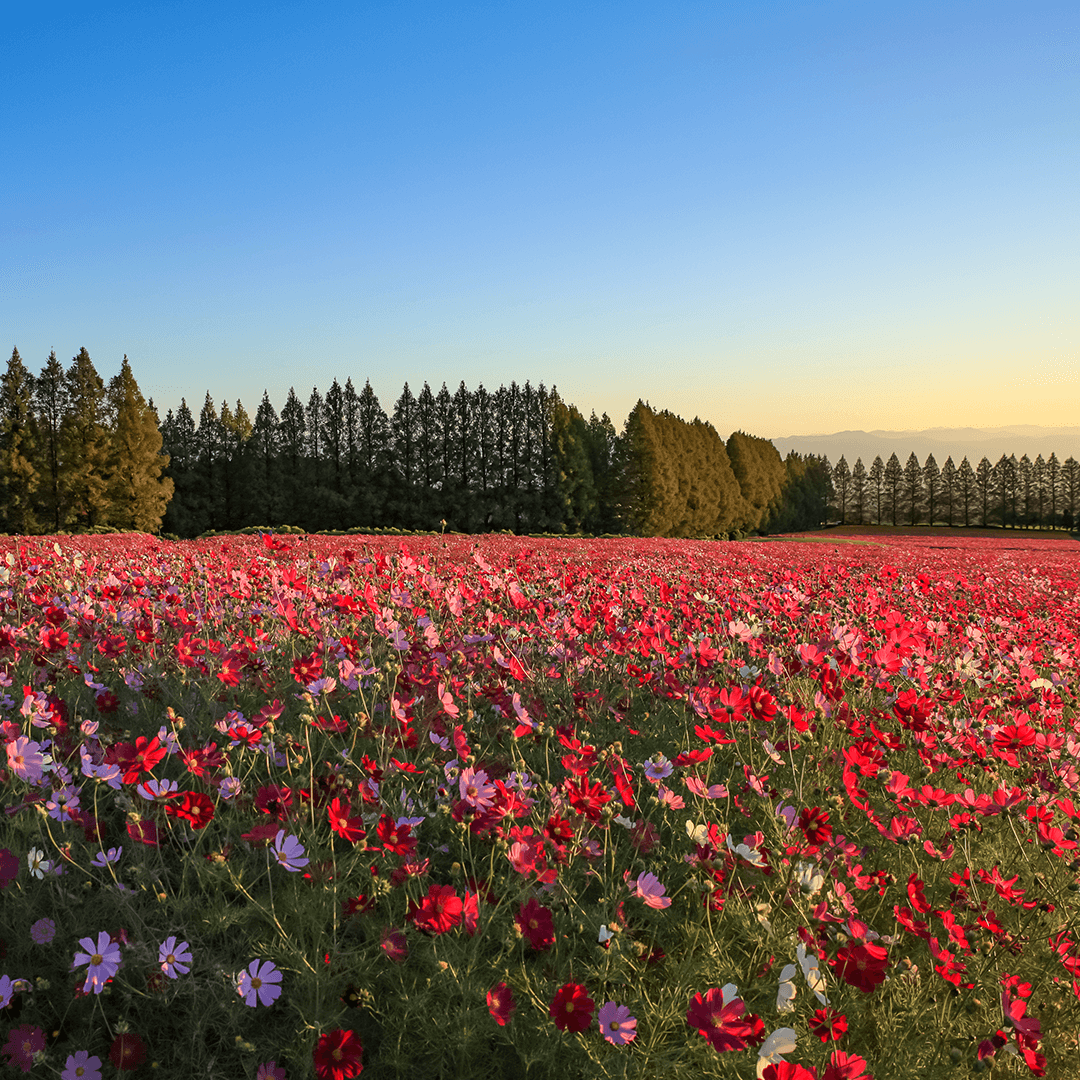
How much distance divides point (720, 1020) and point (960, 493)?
113241 mm

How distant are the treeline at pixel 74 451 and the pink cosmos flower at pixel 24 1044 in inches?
1799

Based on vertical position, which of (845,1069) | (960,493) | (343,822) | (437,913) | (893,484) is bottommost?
(845,1069)

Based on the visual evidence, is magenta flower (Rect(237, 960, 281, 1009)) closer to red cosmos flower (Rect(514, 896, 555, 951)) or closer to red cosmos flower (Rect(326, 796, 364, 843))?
red cosmos flower (Rect(326, 796, 364, 843))

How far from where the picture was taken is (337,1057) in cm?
162

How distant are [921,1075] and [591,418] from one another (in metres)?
59.9

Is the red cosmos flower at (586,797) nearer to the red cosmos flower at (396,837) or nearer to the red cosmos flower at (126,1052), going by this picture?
the red cosmos flower at (396,837)

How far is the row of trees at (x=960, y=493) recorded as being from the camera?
→ 90812 millimetres

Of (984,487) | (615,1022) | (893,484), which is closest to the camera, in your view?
(615,1022)

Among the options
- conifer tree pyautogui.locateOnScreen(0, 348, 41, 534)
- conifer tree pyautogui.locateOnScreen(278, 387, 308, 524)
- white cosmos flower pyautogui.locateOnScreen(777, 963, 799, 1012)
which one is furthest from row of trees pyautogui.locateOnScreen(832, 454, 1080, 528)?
white cosmos flower pyautogui.locateOnScreen(777, 963, 799, 1012)

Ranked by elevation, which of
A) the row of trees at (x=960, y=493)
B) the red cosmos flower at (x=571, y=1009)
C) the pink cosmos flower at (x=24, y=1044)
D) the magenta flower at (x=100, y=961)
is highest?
the row of trees at (x=960, y=493)

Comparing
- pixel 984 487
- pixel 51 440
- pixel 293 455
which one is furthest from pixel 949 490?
pixel 51 440

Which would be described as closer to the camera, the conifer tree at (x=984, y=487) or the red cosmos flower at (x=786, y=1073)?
the red cosmos flower at (x=786, y=1073)

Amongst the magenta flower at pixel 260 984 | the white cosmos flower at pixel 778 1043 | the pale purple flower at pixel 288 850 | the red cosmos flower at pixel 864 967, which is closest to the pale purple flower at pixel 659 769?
the red cosmos flower at pixel 864 967

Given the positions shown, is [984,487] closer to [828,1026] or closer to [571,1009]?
[828,1026]
